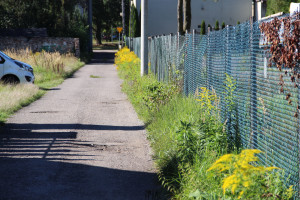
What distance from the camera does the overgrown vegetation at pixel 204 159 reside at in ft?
13.0

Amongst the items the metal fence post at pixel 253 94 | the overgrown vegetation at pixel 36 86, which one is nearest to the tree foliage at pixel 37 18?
the overgrown vegetation at pixel 36 86

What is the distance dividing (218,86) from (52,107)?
6.70m

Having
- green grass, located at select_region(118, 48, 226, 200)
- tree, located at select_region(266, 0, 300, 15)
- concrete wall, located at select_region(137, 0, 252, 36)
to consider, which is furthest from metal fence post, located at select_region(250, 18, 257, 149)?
concrete wall, located at select_region(137, 0, 252, 36)

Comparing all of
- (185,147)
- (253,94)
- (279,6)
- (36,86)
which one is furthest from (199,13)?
(253,94)

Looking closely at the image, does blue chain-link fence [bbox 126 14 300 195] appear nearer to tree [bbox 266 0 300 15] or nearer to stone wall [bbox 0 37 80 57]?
stone wall [bbox 0 37 80 57]

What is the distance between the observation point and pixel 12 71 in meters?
16.6

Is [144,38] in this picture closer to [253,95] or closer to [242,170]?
[253,95]

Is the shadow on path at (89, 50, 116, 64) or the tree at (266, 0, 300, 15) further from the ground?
the tree at (266, 0, 300, 15)

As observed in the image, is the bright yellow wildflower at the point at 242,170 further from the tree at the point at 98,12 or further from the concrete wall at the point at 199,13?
the tree at the point at 98,12

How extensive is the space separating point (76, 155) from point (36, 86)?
9978 mm

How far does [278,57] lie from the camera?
183 inches

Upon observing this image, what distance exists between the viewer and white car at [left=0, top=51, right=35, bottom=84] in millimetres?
16562

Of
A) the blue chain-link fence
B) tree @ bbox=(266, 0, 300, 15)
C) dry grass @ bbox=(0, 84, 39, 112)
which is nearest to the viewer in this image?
the blue chain-link fence

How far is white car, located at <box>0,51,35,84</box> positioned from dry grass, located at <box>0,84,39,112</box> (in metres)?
0.61
